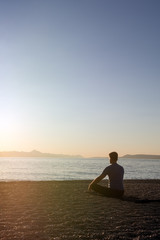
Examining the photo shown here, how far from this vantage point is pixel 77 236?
239 inches

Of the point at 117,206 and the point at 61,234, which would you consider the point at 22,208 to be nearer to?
the point at 117,206

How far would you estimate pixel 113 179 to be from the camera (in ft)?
38.5

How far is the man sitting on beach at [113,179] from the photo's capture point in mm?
11359

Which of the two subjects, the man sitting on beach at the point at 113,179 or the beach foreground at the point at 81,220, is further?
the man sitting on beach at the point at 113,179

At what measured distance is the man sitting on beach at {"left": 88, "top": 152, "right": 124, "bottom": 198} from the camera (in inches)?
447

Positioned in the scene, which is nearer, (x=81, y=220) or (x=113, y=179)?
(x=81, y=220)

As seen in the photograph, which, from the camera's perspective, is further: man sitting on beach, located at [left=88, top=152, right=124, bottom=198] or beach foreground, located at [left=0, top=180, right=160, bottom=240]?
man sitting on beach, located at [left=88, top=152, right=124, bottom=198]

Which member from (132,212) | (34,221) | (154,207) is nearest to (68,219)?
(34,221)

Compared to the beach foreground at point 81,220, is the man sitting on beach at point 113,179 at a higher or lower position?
higher

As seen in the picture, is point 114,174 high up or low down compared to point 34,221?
up

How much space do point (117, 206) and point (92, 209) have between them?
1.07 m

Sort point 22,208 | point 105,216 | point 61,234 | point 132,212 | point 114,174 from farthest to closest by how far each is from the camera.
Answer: point 114,174, point 22,208, point 132,212, point 105,216, point 61,234

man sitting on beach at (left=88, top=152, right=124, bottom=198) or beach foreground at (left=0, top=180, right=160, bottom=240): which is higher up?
man sitting on beach at (left=88, top=152, right=124, bottom=198)

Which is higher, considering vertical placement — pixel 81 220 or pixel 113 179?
pixel 113 179
